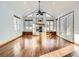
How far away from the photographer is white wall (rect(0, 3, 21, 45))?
332cm

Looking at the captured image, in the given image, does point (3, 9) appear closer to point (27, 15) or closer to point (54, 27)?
point (27, 15)

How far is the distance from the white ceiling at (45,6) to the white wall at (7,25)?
13 cm

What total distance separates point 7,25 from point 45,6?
110 cm

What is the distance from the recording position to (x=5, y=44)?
3.22 meters

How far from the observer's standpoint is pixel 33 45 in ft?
11.2

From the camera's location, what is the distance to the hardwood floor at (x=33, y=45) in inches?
129

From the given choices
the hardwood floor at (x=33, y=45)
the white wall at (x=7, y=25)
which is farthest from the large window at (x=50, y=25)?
the white wall at (x=7, y=25)

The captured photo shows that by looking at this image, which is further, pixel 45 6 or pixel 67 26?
pixel 67 26

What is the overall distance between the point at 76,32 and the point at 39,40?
0.96 m

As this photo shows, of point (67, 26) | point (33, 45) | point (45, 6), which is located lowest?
point (33, 45)

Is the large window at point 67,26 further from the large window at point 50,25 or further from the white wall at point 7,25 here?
the white wall at point 7,25

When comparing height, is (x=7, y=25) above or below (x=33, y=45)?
above

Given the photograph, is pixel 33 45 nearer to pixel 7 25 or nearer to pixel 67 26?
pixel 7 25

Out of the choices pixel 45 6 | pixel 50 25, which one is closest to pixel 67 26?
pixel 50 25
